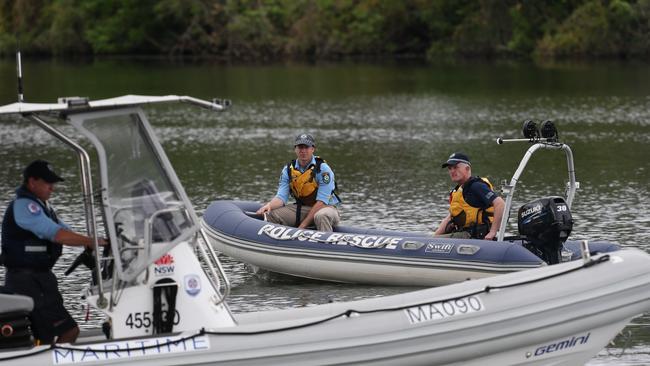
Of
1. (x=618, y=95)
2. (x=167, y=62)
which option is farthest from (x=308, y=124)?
(x=167, y=62)

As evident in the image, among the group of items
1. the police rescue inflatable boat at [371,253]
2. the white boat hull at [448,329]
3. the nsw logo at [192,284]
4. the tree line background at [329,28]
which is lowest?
the tree line background at [329,28]

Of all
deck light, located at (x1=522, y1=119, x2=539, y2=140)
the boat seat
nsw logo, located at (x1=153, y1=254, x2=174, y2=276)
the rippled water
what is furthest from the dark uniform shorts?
deck light, located at (x1=522, y1=119, x2=539, y2=140)

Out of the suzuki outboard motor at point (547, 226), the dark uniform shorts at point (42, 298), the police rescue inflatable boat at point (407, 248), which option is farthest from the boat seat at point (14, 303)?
the suzuki outboard motor at point (547, 226)

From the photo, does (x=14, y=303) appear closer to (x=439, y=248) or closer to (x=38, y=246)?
(x=38, y=246)

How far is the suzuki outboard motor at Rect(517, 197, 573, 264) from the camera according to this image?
1077 centimetres

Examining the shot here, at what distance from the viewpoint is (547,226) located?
1086cm

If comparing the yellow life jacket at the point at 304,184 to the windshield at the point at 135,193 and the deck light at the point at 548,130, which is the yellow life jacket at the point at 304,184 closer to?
Answer: the deck light at the point at 548,130

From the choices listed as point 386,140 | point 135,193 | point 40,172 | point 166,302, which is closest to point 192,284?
point 166,302

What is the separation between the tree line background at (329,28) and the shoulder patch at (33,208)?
55.0 m

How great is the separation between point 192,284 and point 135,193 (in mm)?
697

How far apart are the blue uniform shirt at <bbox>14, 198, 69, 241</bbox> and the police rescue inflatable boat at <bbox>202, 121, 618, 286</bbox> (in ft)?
14.8

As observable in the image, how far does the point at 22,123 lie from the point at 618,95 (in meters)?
18.2

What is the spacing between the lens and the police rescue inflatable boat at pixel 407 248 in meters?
11.0

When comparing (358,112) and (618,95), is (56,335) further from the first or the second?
(618,95)
